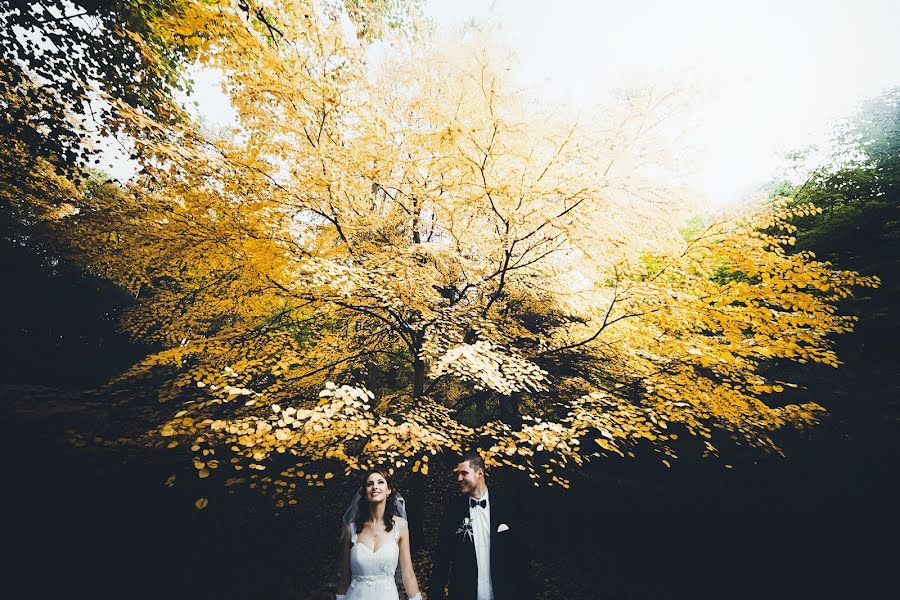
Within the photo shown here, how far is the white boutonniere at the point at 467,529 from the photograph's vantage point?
7.98ft

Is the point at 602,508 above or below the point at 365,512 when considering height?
above

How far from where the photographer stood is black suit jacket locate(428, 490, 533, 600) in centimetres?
237

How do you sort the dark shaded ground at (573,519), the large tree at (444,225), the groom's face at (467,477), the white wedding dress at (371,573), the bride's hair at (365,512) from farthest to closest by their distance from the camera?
the dark shaded ground at (573,519), the large tree at (444,225), the bride's hair at (365,512), the white wedding dress at (371,573), the groom's face at (467,477)

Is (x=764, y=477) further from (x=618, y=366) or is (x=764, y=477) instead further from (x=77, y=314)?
(x=77, y=314)

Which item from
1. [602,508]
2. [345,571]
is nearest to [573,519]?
[602,508]

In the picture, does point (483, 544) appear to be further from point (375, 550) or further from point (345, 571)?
point (345, 571)

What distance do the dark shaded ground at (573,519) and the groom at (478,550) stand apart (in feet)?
13.4

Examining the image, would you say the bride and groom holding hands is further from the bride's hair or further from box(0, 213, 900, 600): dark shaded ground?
box(0, 213, 900, 600): dark shaded ground

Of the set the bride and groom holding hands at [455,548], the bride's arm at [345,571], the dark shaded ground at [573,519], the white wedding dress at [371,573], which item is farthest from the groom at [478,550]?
the dark shaded ground at [573,519]

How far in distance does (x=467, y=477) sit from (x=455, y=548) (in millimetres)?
487

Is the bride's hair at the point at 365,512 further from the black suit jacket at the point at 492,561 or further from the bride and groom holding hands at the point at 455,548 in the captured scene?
the black suit jacket at the point at 492,561

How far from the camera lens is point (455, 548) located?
243 centimetres

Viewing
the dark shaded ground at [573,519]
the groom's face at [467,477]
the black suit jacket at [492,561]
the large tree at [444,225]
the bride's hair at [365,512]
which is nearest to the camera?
the black suit jacket at [492,561]

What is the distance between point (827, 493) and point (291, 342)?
10.5m
